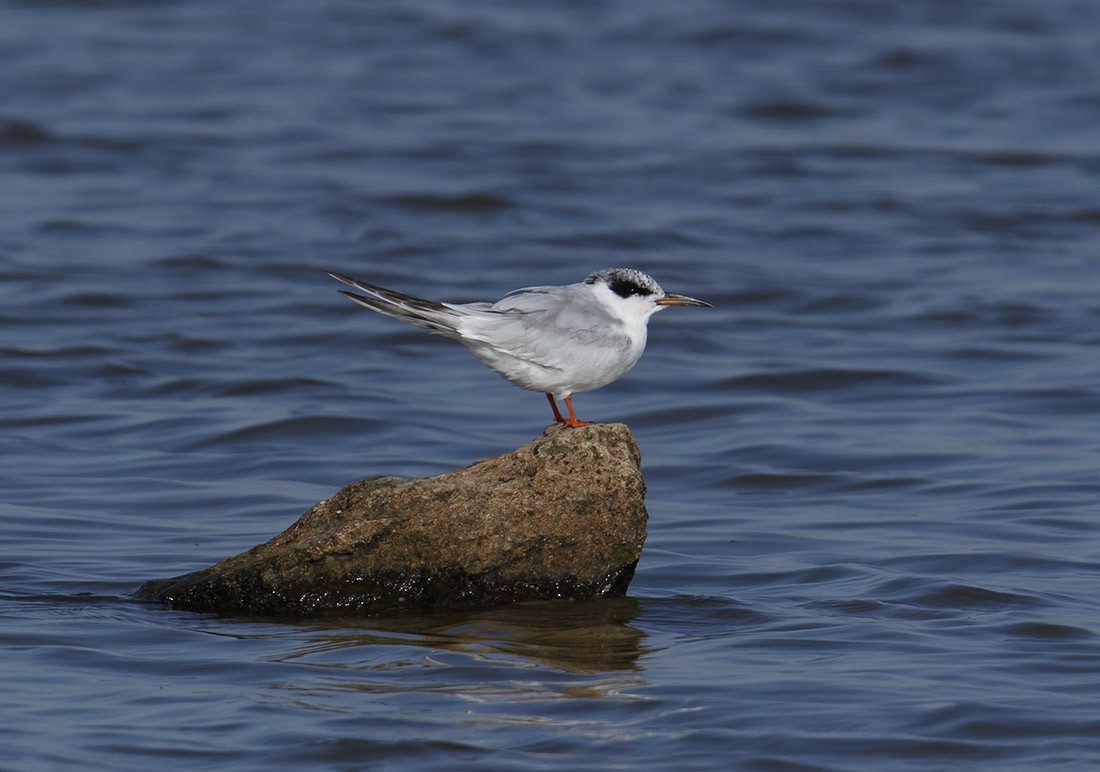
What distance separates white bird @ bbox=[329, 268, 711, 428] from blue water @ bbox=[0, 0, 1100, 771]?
979 millimetres

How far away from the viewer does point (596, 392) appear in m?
11.1

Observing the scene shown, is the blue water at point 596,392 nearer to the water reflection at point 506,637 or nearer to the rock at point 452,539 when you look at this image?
the water reflection at point 506,637

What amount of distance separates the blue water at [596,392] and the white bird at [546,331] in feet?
3.21

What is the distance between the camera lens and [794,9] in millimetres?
23531

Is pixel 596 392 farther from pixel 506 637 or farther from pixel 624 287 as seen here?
pixel 506 637

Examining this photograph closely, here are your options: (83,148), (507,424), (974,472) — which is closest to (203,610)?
(507,424)

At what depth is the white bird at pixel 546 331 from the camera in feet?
21.2

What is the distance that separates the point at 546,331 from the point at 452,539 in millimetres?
916

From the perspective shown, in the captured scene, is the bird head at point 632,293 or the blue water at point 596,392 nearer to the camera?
the blue water at point 596,392

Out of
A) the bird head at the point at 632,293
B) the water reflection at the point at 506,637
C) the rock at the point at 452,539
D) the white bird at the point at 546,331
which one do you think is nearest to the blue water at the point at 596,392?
the water reflection at the point at 506,637

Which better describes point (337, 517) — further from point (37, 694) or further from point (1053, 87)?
point (1053, 87)

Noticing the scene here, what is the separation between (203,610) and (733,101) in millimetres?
14572

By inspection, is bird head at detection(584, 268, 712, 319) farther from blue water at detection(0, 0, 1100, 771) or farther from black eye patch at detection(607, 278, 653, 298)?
blue water at detection(0, 0, 1100, 771)

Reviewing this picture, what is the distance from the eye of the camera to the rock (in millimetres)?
6387
